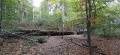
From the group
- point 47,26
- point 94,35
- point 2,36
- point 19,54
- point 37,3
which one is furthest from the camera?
point 37,3

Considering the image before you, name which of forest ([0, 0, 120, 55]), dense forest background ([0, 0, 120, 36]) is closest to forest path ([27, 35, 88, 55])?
forest ([0, 0, 120, 55])

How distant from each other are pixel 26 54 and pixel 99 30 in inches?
380

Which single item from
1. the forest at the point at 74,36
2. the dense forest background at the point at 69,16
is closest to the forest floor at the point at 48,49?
the forest at the point at 74,36

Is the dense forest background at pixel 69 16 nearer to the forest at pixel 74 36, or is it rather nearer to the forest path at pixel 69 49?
the forest at pixel 74 36

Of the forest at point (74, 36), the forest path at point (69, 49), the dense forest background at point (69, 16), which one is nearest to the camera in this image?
the forest at point (74, 36)

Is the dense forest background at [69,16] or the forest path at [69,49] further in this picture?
the forest path at [69,49]

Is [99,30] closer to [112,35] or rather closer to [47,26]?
[112,35]

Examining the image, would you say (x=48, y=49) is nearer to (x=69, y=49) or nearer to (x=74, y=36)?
(x=69, y=49)

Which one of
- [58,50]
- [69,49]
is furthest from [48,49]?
[69,49]

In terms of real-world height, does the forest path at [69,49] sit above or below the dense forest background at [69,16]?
below

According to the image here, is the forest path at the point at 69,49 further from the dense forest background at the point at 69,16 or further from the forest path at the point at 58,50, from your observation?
the dense forest background at the point at 69,16

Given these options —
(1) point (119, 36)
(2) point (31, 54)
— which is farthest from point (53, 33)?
(1) point (119, 36)

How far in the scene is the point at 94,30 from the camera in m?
9.77

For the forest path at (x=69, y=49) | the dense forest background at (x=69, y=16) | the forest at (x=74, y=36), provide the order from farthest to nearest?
the forest path at (x=69, y=49)
the dense forest background at (x=69, y=16)
the forest at (x=74, y=36)
